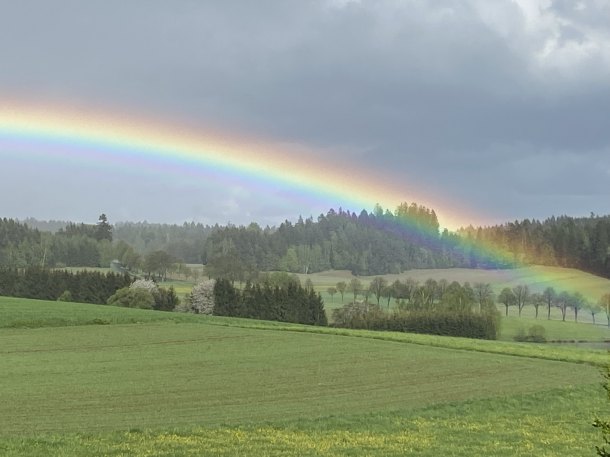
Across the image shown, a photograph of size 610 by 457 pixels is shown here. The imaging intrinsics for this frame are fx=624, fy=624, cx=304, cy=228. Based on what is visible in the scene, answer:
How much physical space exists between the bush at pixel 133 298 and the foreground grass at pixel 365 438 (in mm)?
90979

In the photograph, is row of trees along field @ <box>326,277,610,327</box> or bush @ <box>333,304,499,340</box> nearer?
bush @ <box>333,304,499,340</box>

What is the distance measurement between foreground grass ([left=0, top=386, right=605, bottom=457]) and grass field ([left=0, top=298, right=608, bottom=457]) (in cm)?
5

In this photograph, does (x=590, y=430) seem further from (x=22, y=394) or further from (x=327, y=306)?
(x=327, y=306)

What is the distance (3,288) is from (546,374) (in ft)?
413

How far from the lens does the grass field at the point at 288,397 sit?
16969 mm

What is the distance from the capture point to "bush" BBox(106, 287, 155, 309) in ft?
352

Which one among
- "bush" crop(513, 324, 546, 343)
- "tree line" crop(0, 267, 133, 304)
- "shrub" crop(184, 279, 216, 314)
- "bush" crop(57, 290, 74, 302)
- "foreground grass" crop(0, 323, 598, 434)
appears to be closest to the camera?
"foreground grass" crop(0, 323, 598, 434)

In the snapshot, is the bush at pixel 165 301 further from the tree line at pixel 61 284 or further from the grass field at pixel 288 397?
the grass field at pixel 288 397

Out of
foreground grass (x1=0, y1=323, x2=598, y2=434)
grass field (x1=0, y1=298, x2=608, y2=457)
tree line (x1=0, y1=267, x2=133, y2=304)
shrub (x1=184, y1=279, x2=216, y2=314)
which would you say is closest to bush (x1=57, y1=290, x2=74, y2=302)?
tree line (x1=0, y1=267, x2=133, y2=304)

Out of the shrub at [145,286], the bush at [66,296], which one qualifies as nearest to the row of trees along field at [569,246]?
the shrub at [145,286]

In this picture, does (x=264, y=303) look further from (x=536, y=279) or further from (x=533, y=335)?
(x=536, y=279)

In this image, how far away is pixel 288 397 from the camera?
25.8 m

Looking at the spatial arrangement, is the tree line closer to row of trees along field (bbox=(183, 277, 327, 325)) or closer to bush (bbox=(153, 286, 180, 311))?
bush (bbox=(153, 286, 180, 311))

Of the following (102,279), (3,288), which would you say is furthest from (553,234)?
(3,288)
